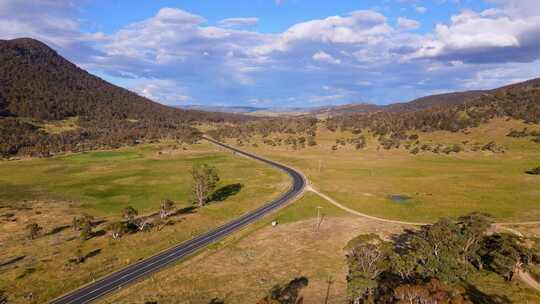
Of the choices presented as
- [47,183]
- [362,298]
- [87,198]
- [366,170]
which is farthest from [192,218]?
[366,170]

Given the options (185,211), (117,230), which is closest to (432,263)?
(117,230)

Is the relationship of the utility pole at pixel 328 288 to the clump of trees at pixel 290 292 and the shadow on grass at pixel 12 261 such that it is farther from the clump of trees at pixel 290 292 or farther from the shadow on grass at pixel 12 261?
the shadow on grass at pixel 12 261

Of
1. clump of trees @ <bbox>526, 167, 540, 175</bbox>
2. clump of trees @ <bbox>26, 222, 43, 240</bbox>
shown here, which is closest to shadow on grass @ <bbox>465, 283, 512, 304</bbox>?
clump of trees @ <bbox>26, 222, 43, 240</bbox>

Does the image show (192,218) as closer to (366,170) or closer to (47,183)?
(47,183)

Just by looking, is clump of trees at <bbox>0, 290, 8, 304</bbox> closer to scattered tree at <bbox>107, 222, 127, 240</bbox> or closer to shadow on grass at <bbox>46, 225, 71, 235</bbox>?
scattered tree at <bbox>107, 222, 127, 240</bbox>

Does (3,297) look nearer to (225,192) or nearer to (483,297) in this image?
(483,297)

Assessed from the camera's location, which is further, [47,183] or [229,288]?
[47,183]
